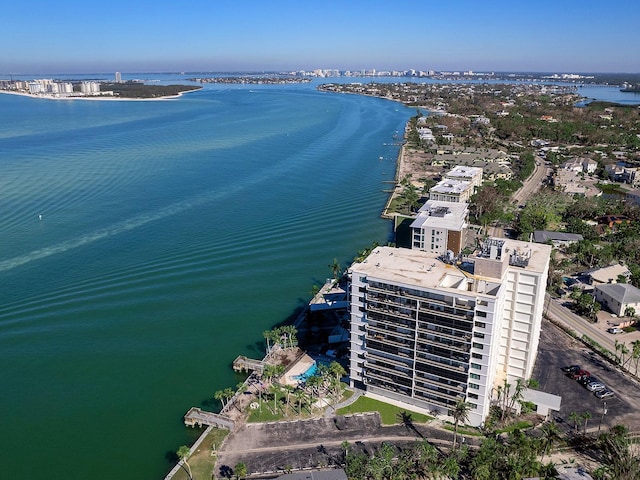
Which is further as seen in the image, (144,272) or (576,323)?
(144,272)

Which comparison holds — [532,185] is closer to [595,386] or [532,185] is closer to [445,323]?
[595,386]

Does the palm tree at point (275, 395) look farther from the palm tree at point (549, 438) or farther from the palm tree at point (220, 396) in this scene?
the palm tree at point (549, 438)

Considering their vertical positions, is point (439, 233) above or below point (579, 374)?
above

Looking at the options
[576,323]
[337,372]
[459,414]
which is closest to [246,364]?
[337,372]

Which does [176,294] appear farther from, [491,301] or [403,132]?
[403,132]

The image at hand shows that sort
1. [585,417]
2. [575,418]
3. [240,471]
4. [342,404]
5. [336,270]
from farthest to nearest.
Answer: [336,270] → [342,404] → [585,417] → [575,418] → [240,471]

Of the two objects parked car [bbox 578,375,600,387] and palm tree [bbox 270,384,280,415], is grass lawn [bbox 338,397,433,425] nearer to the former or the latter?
palm tree [bbox 270,384,280,415]

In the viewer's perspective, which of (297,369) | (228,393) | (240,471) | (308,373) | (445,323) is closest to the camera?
(240,471)
